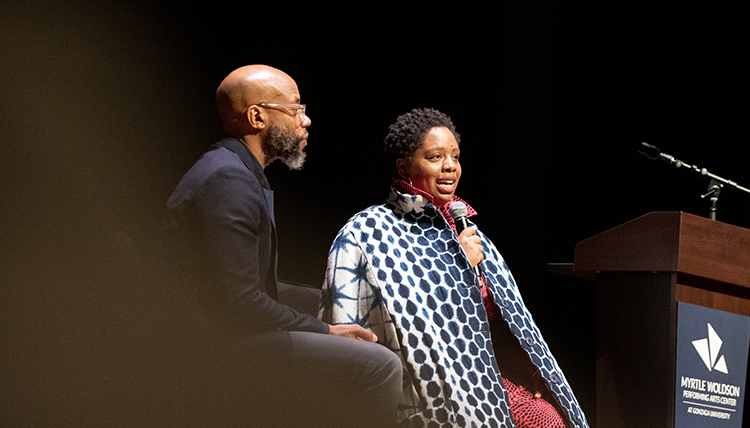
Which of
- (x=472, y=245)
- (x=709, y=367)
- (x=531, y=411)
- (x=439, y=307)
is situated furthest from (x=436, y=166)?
(x=709, y=367)

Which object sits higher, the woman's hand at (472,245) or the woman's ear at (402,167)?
the woman's ear at (402,167)

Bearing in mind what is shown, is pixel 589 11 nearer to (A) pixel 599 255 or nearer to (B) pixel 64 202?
(A) pixel 599 255

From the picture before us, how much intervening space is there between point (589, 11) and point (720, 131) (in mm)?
976

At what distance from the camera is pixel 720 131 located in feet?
11.4

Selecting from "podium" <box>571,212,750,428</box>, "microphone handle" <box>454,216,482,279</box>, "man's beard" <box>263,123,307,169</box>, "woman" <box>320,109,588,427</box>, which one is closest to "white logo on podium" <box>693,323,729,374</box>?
"podium" <box>571,212,750,428</box>

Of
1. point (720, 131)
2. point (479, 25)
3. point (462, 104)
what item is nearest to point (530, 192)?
point (462, 104)

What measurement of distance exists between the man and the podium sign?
1.02 metres

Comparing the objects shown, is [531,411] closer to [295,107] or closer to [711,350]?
[711,350]

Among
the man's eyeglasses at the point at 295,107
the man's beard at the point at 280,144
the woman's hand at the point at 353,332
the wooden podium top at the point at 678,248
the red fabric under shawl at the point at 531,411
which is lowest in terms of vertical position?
the red fabric under shawl at the point at 531,411

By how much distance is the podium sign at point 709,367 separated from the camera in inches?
78.5

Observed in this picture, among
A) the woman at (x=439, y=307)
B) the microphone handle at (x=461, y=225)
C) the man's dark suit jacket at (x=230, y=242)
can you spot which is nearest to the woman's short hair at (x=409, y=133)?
the woman at (x=439, y=307)

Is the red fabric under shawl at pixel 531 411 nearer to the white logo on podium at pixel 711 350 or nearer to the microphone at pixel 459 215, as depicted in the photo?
the microphone at pixel 459 215

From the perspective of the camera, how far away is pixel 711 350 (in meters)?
2.06

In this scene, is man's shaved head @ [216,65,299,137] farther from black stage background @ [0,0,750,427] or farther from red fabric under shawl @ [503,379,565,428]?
red fabric under shawl @ [503,379,565,428]
